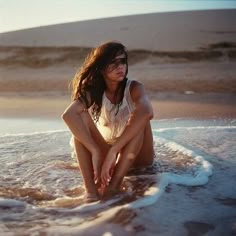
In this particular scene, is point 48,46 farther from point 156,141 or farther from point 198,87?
point 156,141

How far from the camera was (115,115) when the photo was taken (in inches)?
119

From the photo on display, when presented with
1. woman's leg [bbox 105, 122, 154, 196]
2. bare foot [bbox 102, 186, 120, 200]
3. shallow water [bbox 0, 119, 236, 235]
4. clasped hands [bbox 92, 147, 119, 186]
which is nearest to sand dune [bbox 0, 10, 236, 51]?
shallow water [bbox 0, 119, 236, 235]

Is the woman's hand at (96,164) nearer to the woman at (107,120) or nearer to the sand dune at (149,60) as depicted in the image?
the woman at (107,120)

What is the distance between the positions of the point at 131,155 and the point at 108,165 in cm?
19

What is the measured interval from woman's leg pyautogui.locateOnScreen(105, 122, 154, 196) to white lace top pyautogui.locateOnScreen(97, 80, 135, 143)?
167 mm

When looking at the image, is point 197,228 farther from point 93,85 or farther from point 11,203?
point 93,85

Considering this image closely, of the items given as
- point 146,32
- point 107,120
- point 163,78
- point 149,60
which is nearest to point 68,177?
point 107,120

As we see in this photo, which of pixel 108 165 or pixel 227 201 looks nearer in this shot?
pixel 227 201

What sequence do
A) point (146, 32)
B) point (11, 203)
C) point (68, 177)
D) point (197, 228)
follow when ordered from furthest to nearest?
point (146, 32) < point (68, 177) < point (11, 203) < point (197, 228)

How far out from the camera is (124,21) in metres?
23.7

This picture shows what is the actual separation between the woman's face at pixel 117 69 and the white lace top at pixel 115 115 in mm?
121

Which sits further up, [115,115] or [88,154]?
[115,115]

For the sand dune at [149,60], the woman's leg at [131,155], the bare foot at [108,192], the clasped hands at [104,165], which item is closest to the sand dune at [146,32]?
the sand dune at [149,60]

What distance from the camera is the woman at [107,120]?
2764 mm
